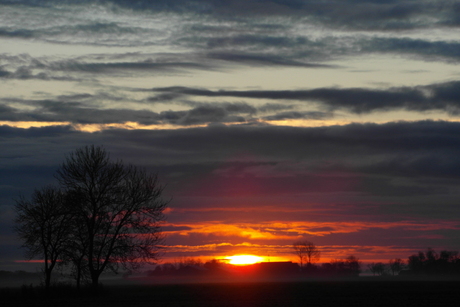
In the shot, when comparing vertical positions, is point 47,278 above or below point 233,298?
above

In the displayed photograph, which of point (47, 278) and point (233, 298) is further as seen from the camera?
point (47, 278)

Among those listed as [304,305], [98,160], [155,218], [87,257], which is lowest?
[304,305]

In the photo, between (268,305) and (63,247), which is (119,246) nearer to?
(63,247)

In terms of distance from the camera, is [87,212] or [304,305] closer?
[304,305]

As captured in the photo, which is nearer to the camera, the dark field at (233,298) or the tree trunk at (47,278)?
the dark field at (233,298)

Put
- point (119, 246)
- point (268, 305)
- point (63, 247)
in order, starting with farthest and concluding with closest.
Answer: point (63, 247)
point (119, 246)
point (268, 305)

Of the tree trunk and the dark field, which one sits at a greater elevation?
the tree trunk

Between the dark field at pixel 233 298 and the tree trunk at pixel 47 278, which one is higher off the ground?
the tree trunk at pixel 47 278

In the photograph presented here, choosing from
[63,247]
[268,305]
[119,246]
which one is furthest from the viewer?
[63,247]

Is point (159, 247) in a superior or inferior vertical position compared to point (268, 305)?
superior

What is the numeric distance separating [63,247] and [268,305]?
29606mm

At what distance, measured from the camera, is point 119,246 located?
5616 centimetres

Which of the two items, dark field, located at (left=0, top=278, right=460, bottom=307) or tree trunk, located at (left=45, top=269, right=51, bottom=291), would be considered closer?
dark field, located at (left=0, top=278, right=460, bottom=307)

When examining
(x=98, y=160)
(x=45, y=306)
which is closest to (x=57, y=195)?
(x=98, y=160)
